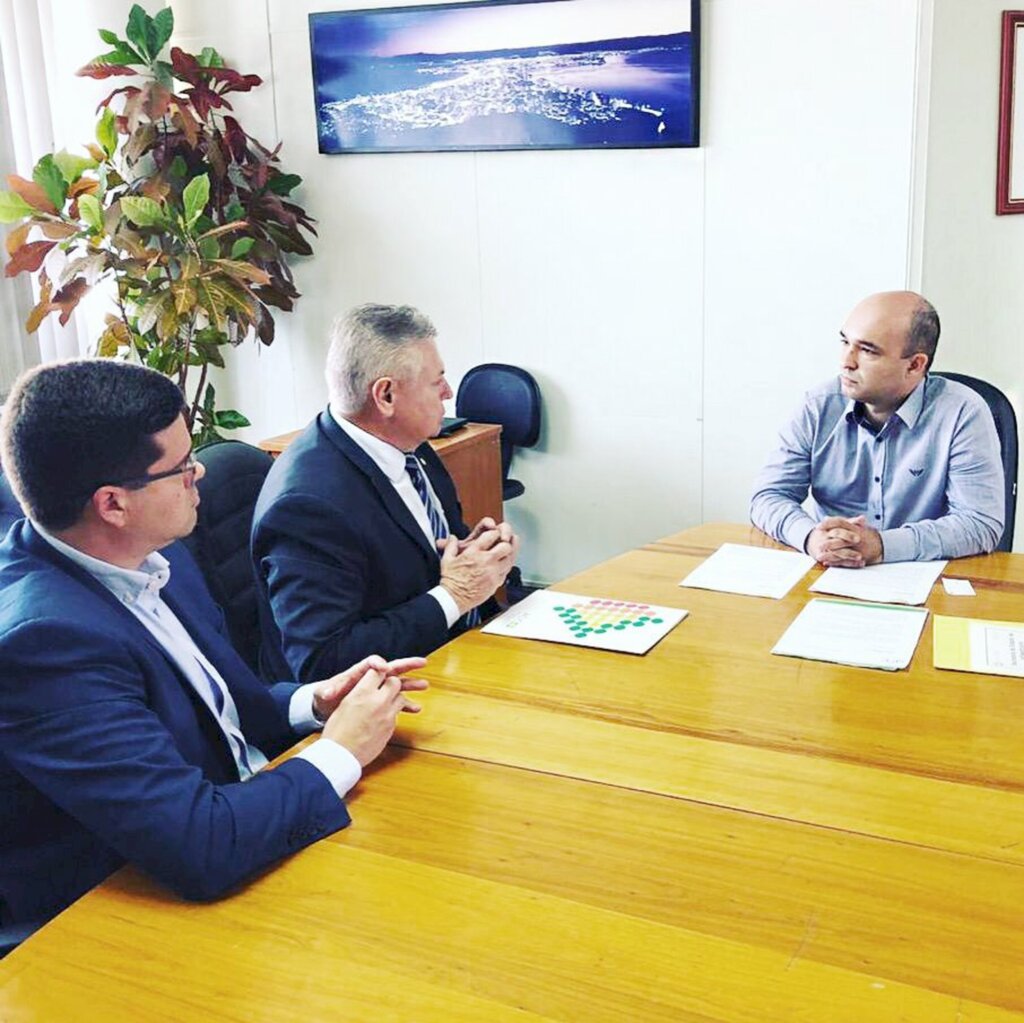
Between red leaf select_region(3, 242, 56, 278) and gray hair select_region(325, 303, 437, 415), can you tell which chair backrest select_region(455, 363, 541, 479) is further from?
gray hair select_region(325, 303, 437, 415)

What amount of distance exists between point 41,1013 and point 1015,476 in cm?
225

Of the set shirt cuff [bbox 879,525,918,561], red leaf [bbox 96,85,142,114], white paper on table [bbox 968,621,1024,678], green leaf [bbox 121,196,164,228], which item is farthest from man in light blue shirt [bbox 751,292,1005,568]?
red leaf [bbox 96,85,142,114]

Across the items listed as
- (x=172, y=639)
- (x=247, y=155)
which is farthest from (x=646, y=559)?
(x=247, y=155)

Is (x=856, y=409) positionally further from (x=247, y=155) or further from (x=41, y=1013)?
(x=247, y=155)

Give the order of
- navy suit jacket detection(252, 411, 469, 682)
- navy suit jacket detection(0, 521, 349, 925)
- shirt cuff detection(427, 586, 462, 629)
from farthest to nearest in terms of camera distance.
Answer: shirt cuff detection(427, 586, 462, 629)
navy suit jacket detection(252, 411, 469, 682)
navy suit jacket detection(0, 521, 349, 925)

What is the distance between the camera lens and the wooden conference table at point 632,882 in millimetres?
1055

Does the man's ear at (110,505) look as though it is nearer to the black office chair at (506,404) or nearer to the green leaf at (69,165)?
the black office chair at (506,404)

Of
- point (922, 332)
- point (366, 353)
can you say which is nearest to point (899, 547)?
point (922, 332)

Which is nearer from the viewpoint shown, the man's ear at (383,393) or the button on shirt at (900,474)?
the man's ear at (383,393)

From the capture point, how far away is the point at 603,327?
157 inches

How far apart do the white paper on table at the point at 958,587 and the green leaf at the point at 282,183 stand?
9.75 feet

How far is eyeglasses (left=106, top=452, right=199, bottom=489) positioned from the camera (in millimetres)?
1348

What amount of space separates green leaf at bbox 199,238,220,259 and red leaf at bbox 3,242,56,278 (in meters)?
0.50

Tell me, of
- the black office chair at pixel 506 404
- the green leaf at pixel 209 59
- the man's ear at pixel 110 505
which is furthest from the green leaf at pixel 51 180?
the man's ear at pixel 110 505
